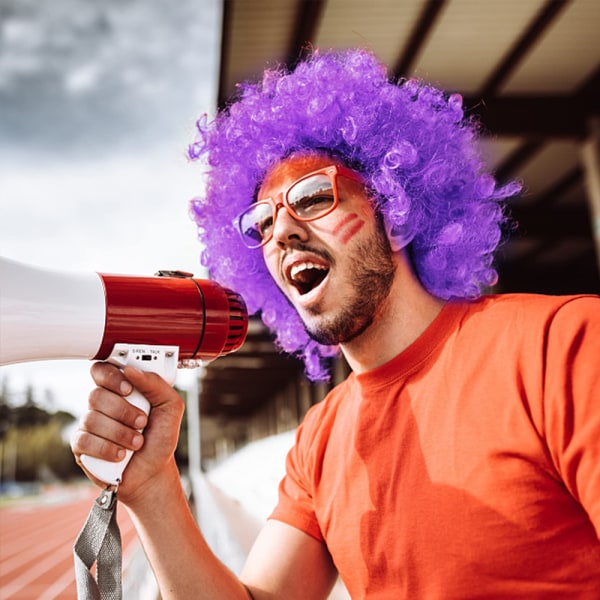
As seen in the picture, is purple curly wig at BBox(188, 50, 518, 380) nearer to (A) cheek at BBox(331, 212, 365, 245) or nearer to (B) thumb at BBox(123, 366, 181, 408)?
(A) cheek at BBox(331, 212, 365, 245)

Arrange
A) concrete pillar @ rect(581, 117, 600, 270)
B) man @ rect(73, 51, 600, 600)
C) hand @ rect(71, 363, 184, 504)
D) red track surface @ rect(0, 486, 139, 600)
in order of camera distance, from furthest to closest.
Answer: concrete pillar @ rect(581, 117, 600, 270) → red track surface @ rect(0, 486, 139, 600) → hand @ rect(71, 363, 184, 504) → man @ rect(73, 51, 600, 600)

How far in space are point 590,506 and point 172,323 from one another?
1.06 m

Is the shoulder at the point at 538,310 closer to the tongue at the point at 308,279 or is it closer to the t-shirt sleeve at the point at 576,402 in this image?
the t-shirt sleeve at the point at 576,402

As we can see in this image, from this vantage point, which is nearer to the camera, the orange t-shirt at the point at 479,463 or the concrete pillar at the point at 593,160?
the orange t-shirt at the point at 479,463

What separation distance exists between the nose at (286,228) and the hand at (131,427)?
0.59 m

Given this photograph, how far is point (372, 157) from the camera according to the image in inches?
85.4

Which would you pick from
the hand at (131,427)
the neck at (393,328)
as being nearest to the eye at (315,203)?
the neck at (393,328)

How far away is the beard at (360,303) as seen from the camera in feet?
6.05

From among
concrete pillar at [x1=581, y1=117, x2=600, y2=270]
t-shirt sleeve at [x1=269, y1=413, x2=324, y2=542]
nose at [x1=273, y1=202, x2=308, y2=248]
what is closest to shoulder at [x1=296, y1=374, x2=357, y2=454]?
t-shirt sleeve at [x1=269, y1=413, x2=324, y2=542]

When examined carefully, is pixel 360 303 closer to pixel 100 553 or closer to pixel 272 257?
pixel 272 257

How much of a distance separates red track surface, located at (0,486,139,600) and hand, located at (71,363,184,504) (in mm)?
118

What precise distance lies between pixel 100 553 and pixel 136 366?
1.44ft

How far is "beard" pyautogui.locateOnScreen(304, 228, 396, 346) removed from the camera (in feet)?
6.05

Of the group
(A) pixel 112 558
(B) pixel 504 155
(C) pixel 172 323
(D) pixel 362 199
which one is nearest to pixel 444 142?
(D) pixel 362 199
